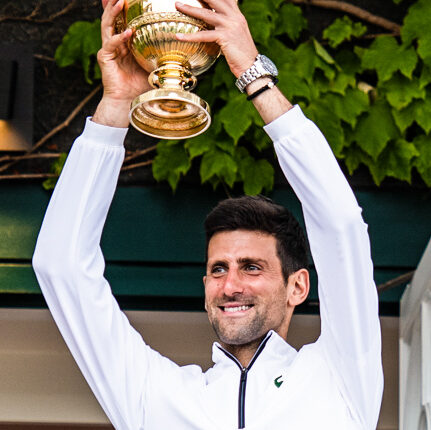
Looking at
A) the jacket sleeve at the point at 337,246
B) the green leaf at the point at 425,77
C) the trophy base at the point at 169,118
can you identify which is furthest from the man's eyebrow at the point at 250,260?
the green leaf at the point at 425,77

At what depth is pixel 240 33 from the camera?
159 cm

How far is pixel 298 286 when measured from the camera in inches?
80.6

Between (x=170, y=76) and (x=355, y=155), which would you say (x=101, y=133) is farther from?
(x=355, y=155)

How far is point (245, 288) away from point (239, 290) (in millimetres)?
18

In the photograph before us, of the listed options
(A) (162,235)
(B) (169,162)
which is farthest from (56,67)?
(A) (162,235)

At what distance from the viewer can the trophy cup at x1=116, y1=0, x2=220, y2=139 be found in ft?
5.21

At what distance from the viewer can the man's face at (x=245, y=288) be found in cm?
191

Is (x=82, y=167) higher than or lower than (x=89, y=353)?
higher

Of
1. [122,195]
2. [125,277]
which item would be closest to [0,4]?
[122,195]

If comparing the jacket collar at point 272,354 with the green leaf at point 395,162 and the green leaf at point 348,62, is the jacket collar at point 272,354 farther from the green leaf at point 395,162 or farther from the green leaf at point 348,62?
the green leaf at point 348,62

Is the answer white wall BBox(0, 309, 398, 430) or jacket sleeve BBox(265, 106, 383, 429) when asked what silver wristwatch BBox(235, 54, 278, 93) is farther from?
white wall BBox(0, 309, 398, 430)

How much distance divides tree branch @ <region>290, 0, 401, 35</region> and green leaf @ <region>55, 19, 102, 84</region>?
2.11ft

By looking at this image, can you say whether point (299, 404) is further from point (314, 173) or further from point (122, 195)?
point (122, 195)

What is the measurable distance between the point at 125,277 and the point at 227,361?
1.06 m
